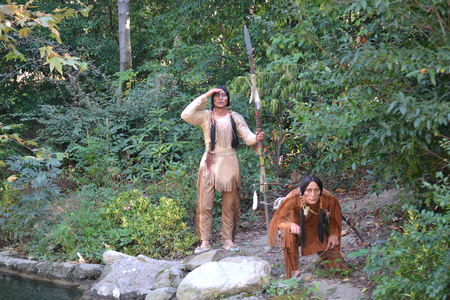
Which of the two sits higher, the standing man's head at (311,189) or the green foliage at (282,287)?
the standing man's head at (311,189)

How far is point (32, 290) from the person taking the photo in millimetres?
6223

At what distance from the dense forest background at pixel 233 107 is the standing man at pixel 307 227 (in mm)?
548

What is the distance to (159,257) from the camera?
21.6ft

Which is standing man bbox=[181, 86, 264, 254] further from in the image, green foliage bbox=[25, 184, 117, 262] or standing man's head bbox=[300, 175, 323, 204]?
green foliage bbox=[25, 184, 117, 262]

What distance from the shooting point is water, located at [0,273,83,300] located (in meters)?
5.96

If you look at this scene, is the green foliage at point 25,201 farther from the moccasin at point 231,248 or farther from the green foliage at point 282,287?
the green foliage at point 282,287

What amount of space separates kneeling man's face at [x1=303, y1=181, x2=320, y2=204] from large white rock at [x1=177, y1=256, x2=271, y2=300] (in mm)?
827

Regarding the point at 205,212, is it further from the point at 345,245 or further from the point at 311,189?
the point at 311,189

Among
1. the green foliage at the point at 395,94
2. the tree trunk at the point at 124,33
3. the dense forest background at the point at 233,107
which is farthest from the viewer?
the tree trunk at the point at 124,33

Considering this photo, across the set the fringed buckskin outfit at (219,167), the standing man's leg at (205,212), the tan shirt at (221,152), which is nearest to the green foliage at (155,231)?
the standing man's leg at (205,212)

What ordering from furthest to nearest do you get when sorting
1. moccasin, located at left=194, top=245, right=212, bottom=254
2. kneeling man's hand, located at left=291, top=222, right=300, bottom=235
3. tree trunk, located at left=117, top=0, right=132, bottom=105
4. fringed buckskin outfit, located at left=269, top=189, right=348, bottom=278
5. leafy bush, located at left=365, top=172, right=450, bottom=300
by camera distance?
tree trunk, located at left=117, top=0, right=132, bottom=105
moccasin, located at left=194, top=245, right=212, bottom=254
fringed buckskin outfit, located at left=269, top=189, right=348, bottom=278
kneeling man's hand, located at left=291, top=222, right=300, bottom=235
leafy bush, located at left=365, top=172, right=450, bottom=300

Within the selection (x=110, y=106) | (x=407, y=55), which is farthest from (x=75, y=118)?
(x=407, y=55)

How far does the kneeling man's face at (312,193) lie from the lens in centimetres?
476

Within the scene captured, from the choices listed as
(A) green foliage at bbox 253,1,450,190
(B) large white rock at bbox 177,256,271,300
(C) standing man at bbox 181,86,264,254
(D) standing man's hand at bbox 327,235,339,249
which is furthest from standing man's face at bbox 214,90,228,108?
(D) standing man's hand at bbox 327,235,339,249
